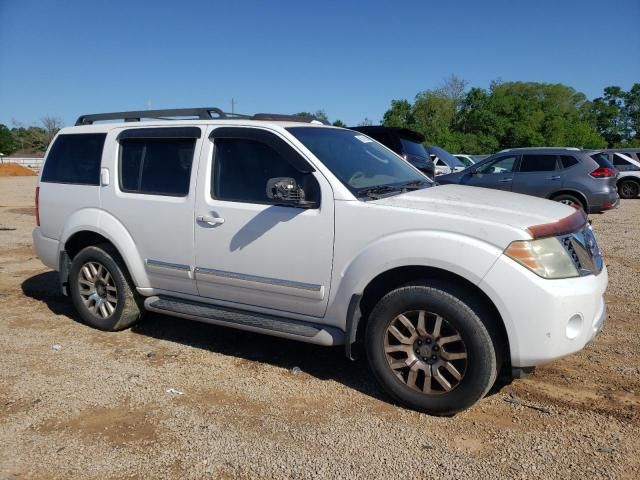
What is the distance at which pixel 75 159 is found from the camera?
520 cm

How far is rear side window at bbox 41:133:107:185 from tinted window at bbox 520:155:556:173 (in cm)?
1023

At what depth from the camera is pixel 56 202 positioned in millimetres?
5238

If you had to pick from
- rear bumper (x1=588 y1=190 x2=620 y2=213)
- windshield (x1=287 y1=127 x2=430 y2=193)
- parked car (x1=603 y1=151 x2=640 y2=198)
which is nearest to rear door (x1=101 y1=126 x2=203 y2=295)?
windshield (x1=287 y1=127 x2=430 y2=193)

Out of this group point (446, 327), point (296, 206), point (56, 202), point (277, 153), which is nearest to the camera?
point (446, 327)

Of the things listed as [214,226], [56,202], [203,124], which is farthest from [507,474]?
[56,202]

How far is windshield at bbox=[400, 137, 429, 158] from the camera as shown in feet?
34.0

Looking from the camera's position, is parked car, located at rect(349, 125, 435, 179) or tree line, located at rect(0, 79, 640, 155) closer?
parked car, located at rect(349, 125, 435, 179)

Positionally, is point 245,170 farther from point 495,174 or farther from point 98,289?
point 495,174

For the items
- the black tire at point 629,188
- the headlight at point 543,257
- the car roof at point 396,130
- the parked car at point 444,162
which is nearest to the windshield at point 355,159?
the headlight at point 543,257

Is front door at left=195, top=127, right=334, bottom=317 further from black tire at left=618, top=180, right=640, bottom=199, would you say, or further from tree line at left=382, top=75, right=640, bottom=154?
tree line at left=382, top=75, right=640, bottom=154

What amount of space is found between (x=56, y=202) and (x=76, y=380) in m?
1.96

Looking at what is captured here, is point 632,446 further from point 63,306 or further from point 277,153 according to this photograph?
point 63,306

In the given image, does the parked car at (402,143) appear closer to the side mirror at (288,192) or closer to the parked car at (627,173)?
the side mirror at (288,192)

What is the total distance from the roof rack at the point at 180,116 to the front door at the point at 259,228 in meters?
0.35
